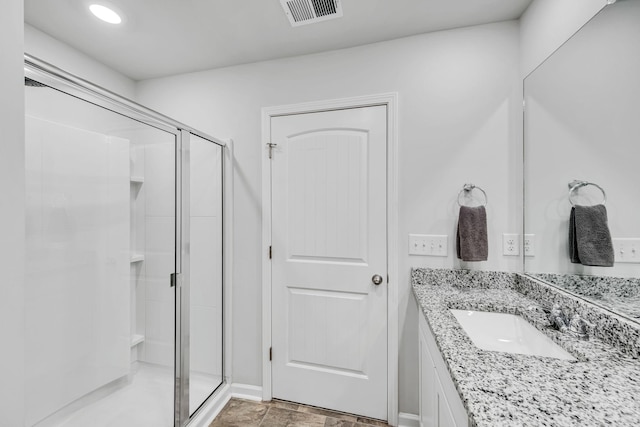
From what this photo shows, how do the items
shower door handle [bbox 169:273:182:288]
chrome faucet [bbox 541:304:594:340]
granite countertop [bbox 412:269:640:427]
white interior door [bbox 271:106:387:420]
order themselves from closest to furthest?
1. granite countertop [bbox 412:269:640:427]
2. chrome faucet [bbox 541:304:594:340]
3. shower door handle [bbox 169:273:182:288]
4. white interior door [bbox 271:106:387:420]

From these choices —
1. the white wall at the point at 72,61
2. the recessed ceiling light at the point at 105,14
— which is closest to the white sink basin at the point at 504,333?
the recessed ceiling light at the point at 105,14

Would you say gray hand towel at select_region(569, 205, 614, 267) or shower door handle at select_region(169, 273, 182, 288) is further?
shower door handle at select_region(169, 273, 182, 288)

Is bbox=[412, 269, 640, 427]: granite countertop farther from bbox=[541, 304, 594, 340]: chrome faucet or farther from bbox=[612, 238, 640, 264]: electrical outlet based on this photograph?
bbox=[612, 238, 640, 264]: electrical outlet

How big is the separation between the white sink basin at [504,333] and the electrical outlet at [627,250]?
1.26ft

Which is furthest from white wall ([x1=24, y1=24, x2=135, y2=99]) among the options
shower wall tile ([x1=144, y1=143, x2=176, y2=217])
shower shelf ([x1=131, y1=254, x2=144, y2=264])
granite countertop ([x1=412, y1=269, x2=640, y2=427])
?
granite countertop ([x1=412, y1=269, x2=640, y2=427])

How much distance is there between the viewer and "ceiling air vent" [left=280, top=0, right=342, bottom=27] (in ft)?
4.86

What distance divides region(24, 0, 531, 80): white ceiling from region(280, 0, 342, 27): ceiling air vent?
43mm

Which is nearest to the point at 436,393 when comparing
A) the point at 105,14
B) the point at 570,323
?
the point at 570,323

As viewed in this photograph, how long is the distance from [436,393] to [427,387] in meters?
0.24

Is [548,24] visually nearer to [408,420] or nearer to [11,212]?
[11,212]

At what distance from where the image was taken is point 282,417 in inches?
72.3

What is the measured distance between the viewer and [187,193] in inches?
70.1

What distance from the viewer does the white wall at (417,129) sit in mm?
1662

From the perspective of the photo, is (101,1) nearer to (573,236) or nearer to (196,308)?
(196,308)
